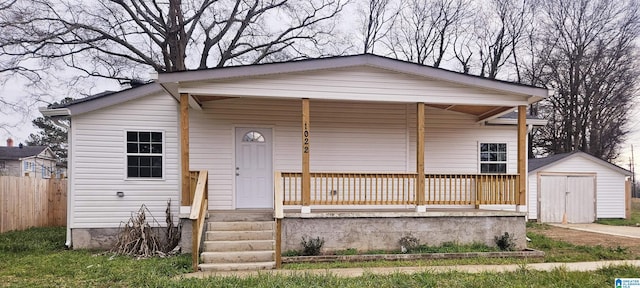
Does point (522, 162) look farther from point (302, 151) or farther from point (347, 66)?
point (302, 151)

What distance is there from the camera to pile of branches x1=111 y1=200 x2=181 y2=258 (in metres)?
8.09

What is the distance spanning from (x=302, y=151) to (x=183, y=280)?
345 centimetres

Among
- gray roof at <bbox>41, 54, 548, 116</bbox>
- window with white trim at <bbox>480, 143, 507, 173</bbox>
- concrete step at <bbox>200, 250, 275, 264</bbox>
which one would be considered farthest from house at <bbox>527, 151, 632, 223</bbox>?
concrete step at <bbox>200, 250, 275, 264</bbox>

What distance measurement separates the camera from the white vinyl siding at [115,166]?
29.2 ft

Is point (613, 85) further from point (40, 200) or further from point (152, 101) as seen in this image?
point (40, 200)

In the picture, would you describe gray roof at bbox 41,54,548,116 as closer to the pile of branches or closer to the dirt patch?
the pile of branches

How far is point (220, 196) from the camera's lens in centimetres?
930

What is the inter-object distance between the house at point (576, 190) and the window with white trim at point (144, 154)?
13.0m

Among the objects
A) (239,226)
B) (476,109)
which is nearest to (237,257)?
(239,226)

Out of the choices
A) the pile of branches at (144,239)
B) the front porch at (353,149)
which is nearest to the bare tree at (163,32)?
the front porch at (353,149)

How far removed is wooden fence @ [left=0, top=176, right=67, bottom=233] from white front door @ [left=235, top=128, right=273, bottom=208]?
641 cm

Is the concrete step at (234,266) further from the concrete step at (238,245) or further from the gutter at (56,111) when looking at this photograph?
the gutter at (56,111)

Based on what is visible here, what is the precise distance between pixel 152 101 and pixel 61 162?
27576mm

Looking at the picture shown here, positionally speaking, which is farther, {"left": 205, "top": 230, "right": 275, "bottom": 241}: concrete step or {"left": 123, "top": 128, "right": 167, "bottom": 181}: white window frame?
{"left": 123, "top": 128, "right": 167, "bottom": 181}: white window frame
